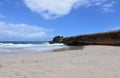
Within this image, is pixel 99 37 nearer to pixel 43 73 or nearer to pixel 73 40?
pixel 73 40

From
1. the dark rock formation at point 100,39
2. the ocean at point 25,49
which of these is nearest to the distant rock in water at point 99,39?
the dark rock formation at point 100,39

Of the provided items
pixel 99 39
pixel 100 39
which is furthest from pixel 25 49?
pixel 99 39

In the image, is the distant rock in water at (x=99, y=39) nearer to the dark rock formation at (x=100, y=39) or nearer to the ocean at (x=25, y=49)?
the dark rock formation at (x=100, y=39)

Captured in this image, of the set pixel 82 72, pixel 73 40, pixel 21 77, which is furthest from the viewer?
pixel 73 40

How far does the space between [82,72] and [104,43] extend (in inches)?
1020

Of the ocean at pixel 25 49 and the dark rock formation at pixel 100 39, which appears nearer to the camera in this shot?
the ocean at pixel 25 49

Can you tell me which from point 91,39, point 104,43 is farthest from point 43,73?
point 91,39

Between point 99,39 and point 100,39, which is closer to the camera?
point 100,39

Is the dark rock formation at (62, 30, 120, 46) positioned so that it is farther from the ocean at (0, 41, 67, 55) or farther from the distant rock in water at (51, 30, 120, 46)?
the ocean at (0, 41, 67, 55)

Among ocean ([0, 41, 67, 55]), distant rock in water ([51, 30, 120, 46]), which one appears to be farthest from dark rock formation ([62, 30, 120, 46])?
ocean ([0, 41, 67, 55])

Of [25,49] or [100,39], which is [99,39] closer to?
[100,39]

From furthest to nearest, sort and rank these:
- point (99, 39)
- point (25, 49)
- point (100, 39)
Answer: point (99, 39) → point (100, 39) → point (25, 49)

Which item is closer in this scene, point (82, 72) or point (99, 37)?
point (82, 72)

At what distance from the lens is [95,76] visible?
18.3 ft
